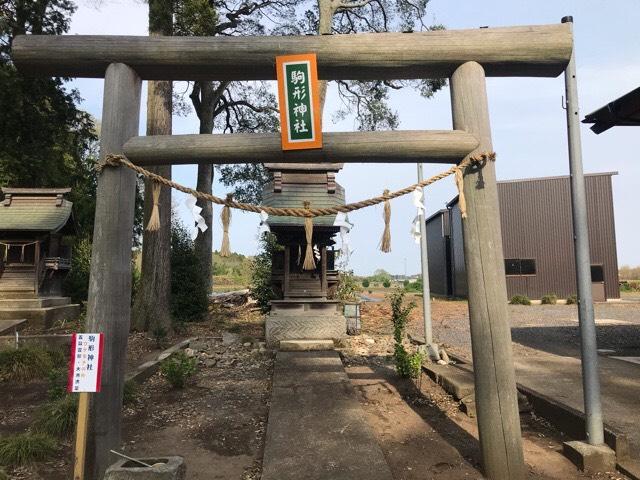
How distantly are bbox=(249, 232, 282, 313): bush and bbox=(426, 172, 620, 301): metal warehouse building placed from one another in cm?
1164

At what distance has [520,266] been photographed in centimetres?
2277

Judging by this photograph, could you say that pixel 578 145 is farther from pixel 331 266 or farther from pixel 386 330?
pixel 386 330

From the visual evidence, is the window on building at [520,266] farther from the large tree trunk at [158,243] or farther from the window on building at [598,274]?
the large tree trunk at [158,243]

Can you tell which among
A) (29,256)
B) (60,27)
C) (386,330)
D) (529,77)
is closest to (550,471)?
(529,77)

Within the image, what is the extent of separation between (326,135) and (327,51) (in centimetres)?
75

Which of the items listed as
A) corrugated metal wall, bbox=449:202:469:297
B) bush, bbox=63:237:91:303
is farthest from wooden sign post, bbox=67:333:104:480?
corrugated metal wall, bbox=449:202:469:297

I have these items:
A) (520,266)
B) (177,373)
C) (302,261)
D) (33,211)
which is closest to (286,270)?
(302,261)

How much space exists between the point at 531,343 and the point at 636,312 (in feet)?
30.8

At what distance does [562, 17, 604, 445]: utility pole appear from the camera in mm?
3826

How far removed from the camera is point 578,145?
411cm

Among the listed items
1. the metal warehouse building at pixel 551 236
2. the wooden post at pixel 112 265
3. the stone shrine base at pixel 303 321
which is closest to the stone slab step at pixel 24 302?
the stone shrine base at pixel 303 321

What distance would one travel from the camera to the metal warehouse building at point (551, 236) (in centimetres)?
2180

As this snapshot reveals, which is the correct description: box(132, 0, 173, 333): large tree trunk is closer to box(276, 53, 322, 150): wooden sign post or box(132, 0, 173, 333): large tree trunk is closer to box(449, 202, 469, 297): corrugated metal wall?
box(276, 53, 322, 150): wooden sign post

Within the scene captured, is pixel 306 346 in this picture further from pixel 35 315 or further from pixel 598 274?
pixel 598 274
